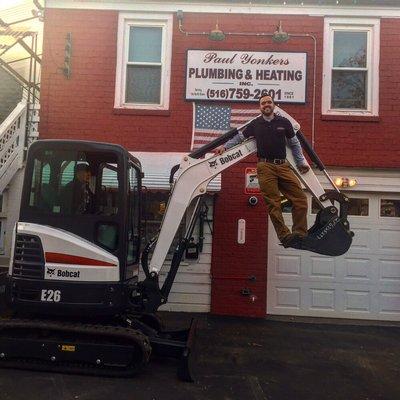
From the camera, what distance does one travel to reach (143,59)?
916 cm

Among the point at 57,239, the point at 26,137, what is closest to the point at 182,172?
the point at 57,239

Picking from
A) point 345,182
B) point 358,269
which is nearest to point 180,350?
point 358,269

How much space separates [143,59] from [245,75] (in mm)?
2100

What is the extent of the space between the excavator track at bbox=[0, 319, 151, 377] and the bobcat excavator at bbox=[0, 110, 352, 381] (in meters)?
0.01

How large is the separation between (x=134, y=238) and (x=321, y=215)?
2295 mm

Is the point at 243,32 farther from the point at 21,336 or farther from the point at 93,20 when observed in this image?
the point at 21,336

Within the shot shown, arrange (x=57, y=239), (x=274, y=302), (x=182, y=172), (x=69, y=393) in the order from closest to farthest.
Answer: (x=69, y=393) → (x=57, y=239) → (x=182, y=172) → (x=274, y=302)

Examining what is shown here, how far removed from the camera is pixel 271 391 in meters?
5.03

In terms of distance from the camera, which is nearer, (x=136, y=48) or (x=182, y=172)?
(x=182, y=172)

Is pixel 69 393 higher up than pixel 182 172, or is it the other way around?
pixel 182 172

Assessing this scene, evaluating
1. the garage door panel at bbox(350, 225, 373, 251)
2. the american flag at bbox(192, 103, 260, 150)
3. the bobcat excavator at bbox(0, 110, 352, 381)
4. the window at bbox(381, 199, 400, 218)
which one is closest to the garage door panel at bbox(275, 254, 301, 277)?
the garage door panel at bbox(350, 225, 373, 251)

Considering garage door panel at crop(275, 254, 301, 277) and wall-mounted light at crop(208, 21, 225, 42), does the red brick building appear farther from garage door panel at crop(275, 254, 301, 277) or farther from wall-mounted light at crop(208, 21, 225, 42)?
wall-mounted light at crop(208, 21, 225, 42)

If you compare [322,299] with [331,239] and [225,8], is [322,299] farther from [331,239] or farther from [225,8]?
[225,8]

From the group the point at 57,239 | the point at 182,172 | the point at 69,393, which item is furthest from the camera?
the point at 182,172
